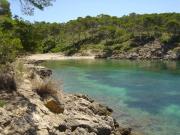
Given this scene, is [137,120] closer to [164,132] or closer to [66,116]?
[164,132]

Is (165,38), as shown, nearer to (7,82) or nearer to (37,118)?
(7,82)

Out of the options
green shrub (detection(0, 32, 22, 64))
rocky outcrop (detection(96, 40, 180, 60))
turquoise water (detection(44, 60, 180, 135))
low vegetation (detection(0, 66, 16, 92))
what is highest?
green shrub (detection(0, 32, 22, 64))

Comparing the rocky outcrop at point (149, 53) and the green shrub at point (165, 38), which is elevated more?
the green shrub at point (165, 38)

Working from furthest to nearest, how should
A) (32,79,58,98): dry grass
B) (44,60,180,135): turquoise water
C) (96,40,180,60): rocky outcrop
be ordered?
(96,40,180,60): rocky outcrop → (44,60,180,135): turquoise water → (32,79,58,98): dry grass

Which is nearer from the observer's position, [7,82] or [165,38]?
[7,82]

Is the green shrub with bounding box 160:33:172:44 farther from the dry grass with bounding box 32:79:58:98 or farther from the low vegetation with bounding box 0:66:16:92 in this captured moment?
the low vegetation with bounding box 0:66:16:92

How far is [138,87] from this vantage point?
158ft

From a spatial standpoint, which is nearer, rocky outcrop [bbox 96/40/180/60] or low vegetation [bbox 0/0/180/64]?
rocky outcrop [bbox 96/40/180/60]

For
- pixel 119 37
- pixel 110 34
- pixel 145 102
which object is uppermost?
pixel 110 34

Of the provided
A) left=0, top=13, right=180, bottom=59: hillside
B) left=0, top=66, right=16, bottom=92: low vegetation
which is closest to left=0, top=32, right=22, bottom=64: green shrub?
left=0, top=66, right=16, bottom=92: low vegetation

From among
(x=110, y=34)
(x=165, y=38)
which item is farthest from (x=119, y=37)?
(x=165, y=38)

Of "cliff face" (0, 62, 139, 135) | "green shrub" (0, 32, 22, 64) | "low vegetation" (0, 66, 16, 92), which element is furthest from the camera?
"green shrub" (0, 32, 22, 64)

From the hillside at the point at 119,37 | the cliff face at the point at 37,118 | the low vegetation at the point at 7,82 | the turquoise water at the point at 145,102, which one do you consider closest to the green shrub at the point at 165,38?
the hillside at the point at 119,37

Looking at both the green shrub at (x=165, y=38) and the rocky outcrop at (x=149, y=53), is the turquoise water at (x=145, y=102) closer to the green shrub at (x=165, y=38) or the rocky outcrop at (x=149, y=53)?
the rocky outcrop at (x=149, y=53)
